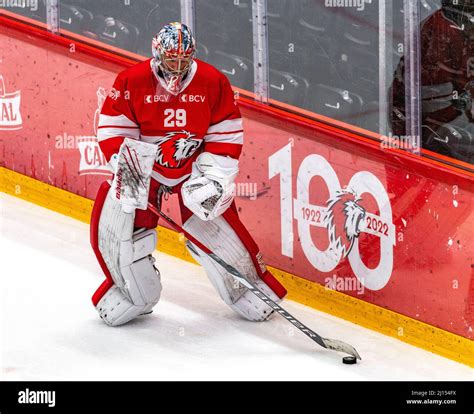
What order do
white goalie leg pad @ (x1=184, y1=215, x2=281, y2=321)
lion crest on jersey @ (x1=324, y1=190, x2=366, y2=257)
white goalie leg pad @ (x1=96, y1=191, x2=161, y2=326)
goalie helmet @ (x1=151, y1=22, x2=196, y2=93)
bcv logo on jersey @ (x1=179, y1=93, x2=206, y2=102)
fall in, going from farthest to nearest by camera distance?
1. lion crest on jersey @ (x1=324, y1=190, x2=366, y2=257)
2. white goalie leg pad @ (x1=184, y1=215, x2=281, y2=321)
3. white goalie leg pad @ (x1=96, y1=191, x2=161, y2=326)
4. bcv logo on jersey @ (x1=179, y1=93, x2=206, y2=102)
5. goalie helmet @ (x1=151, y1=22, x2=196, y2=93)

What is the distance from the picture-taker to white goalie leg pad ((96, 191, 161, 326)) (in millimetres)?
5266

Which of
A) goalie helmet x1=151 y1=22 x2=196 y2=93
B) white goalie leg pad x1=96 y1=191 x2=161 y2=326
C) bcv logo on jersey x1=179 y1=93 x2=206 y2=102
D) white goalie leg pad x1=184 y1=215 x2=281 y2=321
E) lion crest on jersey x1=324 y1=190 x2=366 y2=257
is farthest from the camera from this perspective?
lion crest on jersey x1=324 y1=190 x2=366 y2=257

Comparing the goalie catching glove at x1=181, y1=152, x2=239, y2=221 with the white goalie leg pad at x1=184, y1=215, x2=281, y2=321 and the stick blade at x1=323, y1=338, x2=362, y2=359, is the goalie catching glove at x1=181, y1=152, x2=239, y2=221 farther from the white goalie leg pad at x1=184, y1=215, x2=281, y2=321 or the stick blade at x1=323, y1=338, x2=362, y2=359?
the stick blade at x1=323, y1=338, x2=362, y2=359

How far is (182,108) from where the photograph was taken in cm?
512

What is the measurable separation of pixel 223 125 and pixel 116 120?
0.40 meters

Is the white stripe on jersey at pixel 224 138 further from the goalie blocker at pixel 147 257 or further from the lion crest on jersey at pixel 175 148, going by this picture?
the goalie blocker at pixel 147 257

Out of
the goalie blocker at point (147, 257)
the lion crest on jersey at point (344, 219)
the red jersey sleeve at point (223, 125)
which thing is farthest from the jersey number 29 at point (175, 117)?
the lion crest on jersey at point (344, 219)

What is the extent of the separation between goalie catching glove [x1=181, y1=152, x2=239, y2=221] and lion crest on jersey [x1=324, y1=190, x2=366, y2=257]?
61 centimetres

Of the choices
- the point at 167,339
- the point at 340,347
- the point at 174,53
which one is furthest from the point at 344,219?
the point at 174,53

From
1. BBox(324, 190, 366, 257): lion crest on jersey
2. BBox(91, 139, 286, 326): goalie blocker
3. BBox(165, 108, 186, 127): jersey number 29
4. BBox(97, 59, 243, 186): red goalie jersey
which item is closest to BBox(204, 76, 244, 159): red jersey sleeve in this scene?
BBox(97, 59, 243, 186): red goalie jersey

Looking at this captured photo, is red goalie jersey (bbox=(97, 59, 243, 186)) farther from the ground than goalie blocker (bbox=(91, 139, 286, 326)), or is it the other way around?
red goalie jersey (bbox=(97, 59, 243, 186))

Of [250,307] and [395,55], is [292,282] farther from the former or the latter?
[395,55]
